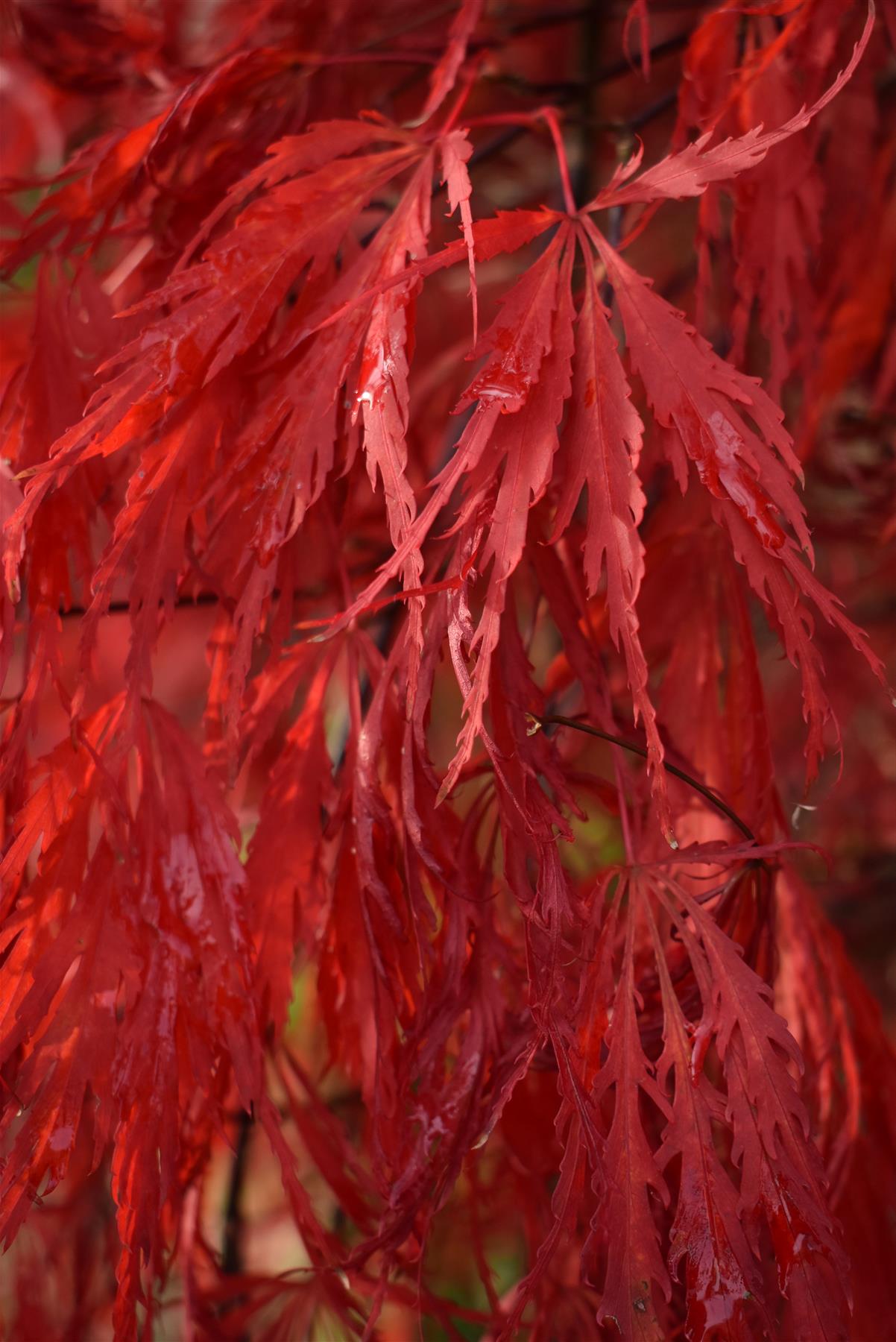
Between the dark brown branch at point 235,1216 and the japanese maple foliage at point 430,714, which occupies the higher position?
the japanese maple foliage at point 430,714

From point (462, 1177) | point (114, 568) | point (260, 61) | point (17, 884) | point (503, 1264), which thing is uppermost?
point (260, 61)

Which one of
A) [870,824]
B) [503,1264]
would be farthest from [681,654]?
[503,1264]

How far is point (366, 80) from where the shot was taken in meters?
0.92

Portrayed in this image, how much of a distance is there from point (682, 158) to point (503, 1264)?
150 cm

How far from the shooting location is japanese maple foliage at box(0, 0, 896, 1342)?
46 centimetres

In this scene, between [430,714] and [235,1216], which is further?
[235,1216]

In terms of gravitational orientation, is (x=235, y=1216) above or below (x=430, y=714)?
below

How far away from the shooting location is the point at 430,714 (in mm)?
541

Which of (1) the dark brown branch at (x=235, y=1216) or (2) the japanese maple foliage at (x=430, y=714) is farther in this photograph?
(1) the dark brown branch at (x=235, y=1216)

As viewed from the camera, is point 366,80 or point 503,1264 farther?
point 503,1264

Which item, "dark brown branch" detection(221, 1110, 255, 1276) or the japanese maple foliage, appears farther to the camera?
"dark brown branch" detection(221, 1110, 255, 1276)

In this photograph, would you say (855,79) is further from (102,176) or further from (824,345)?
(102,176)

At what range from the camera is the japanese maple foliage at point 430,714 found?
461 mm

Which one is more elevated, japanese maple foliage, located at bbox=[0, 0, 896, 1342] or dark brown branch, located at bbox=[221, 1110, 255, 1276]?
japanese maple foliage, located at bbox=[0, 0, 896, 1342]
